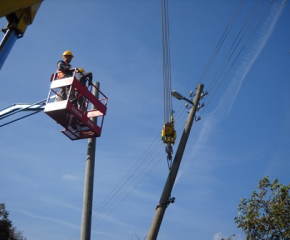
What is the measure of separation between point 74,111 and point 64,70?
1.42 m

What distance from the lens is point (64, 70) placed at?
10.2m

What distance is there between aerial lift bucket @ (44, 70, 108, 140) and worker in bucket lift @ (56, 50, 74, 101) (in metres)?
0.05

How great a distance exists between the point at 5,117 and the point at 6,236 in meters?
19.3

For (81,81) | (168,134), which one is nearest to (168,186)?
(168,134)

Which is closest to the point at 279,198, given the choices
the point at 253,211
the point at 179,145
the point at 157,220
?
the point at 253,211

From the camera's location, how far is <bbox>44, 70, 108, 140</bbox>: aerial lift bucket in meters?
9.51

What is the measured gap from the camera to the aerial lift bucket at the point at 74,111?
31.2ft

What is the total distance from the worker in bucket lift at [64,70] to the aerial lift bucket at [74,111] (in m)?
0.05

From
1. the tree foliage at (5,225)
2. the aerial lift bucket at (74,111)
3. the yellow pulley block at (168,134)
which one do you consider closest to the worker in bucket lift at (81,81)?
the aerial lift bucket at (74,111)

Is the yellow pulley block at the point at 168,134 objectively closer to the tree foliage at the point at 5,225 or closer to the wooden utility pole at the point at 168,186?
the wooden utility pole at the point at 168,186

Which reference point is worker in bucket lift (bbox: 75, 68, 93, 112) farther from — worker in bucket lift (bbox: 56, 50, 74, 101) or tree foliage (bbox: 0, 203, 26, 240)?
tree foliage (bbox: 0, 203, 26, 240)

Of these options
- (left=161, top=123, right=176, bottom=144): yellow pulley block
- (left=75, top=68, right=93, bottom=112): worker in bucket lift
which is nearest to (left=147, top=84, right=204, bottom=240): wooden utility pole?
(left=161, top=123, right=176, bottom=144): yellow pulley block

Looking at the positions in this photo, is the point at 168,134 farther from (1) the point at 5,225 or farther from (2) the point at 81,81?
(1) the point at 5,225

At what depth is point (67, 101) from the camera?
367 inches
